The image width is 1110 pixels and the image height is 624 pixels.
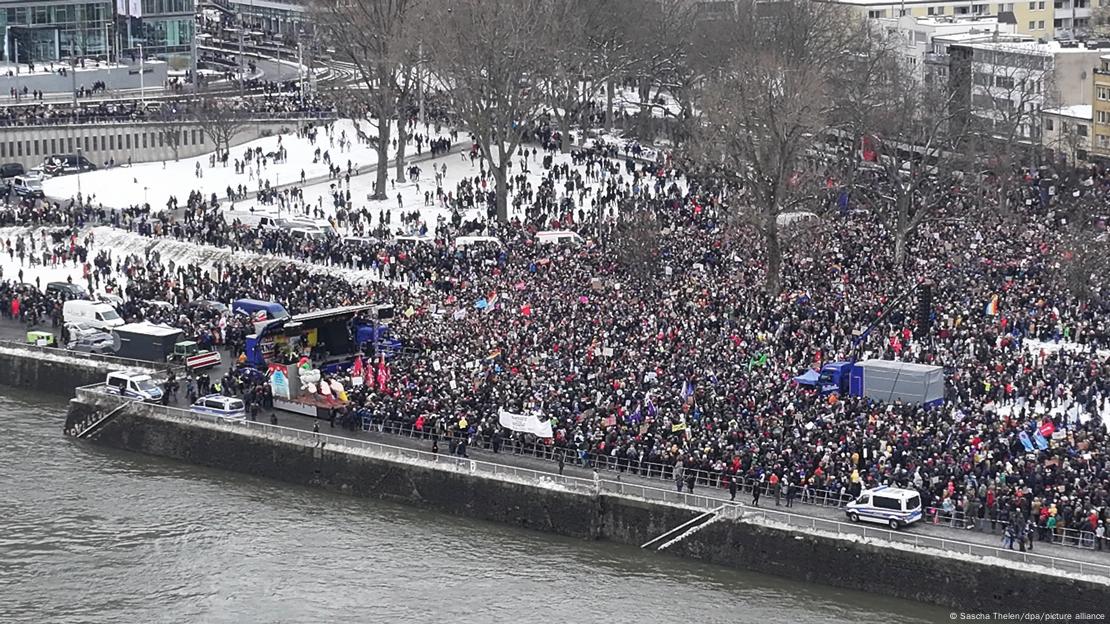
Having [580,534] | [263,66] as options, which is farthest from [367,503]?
[263,66]

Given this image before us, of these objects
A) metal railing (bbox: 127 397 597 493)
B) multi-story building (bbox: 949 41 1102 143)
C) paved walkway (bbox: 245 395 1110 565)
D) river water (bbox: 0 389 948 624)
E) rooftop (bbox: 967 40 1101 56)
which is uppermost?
rooftop (bbox: 967 40 1101 56)

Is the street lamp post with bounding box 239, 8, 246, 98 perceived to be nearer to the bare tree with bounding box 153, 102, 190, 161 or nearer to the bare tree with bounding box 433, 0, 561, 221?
the bare tree with bounding box 153, 102, 190, 161

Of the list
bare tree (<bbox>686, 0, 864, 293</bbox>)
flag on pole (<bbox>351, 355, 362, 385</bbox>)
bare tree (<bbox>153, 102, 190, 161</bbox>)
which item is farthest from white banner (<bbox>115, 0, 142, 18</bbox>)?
flag on pole (<bbox>351, 355, 362, 385</bbox>)

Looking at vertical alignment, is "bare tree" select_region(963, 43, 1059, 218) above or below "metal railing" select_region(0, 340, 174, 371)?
above

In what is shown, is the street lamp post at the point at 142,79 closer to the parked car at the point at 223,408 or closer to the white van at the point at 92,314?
the white van at the point at 92,314

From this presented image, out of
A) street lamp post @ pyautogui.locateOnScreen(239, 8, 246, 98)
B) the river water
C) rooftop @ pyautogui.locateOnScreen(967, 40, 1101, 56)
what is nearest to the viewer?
the river water

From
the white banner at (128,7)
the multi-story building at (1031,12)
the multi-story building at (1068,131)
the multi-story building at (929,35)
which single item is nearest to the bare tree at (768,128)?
the multi-story building at (1068,131)

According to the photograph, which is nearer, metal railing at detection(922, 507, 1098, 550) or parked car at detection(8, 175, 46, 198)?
metal railing at detection(922, 507, 1098, 550)

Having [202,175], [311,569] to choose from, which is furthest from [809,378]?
[202,175]
